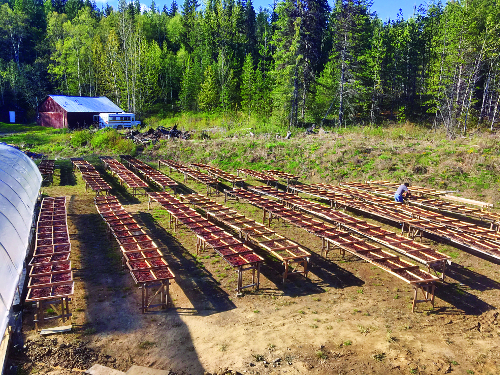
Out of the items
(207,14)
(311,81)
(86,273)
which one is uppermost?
(207,14)

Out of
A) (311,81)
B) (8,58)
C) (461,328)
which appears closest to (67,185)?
(461,328)

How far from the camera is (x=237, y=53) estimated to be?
5941 centimetres

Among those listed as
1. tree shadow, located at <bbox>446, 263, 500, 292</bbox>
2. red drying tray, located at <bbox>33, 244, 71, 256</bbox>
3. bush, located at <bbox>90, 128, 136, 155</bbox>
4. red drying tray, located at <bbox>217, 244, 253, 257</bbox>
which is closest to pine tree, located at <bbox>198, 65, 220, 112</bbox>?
bush, located at <bbox>90, 128, 136, 155</bbox>

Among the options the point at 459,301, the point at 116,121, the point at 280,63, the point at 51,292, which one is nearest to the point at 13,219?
the point at 51,292

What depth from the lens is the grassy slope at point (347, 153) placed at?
2061cm

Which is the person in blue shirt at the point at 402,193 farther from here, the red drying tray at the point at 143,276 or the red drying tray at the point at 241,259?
the red drying tray at the point at 143,276

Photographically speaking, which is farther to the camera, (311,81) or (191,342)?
(311,81)

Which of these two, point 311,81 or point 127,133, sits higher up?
point 311,81

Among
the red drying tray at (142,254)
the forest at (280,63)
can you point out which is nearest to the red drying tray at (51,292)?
the red drying tray at (142,254)

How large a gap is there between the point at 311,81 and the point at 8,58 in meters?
57.1

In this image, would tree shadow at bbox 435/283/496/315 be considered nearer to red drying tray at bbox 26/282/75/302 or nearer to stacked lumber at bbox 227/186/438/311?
stacked lumber at bbox 227/186/438/311

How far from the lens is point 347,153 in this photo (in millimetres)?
25156

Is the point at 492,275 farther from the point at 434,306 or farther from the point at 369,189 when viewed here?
the point at 369,189

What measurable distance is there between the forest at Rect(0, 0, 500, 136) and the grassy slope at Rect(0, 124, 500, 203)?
5.96m
